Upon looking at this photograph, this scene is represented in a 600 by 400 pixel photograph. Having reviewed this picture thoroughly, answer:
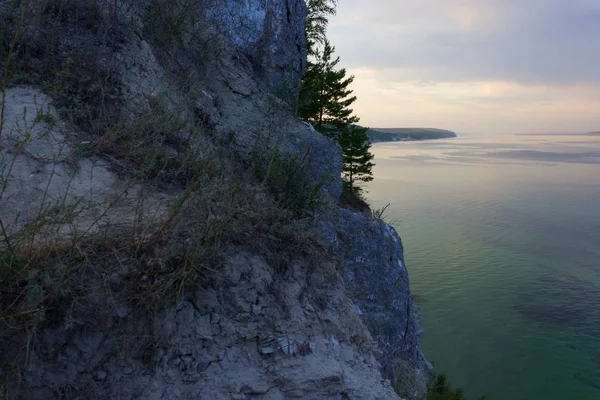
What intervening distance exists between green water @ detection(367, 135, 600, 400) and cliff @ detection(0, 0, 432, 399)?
11258 mm

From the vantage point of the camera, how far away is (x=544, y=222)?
106 feet

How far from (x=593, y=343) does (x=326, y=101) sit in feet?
60.4

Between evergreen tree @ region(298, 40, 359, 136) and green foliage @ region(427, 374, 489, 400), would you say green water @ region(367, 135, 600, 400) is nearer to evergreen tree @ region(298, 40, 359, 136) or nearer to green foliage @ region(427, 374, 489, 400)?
green foliage @ region(427, 374, 489, 400)

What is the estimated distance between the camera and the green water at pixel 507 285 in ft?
51.1

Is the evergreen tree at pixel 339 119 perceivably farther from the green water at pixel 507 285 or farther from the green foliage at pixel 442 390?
the green foliage at pixel 442 390

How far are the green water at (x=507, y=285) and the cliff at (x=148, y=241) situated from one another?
11.3 m

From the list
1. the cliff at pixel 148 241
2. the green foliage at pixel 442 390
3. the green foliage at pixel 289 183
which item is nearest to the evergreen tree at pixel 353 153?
the green foliage at pixel 442 390

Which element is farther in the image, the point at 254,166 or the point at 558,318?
the point at 558,318

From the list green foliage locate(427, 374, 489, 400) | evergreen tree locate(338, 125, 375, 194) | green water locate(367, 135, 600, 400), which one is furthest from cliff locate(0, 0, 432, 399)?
evergreen tree locate(338, 125, 375, 194)

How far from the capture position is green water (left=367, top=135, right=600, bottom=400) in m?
15.6

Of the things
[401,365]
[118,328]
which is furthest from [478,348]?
[118,328]

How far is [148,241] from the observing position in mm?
3156

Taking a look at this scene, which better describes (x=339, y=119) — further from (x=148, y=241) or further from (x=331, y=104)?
(x=148, y=241)

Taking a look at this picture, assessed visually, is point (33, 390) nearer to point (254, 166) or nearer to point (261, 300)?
point (261, 300)
